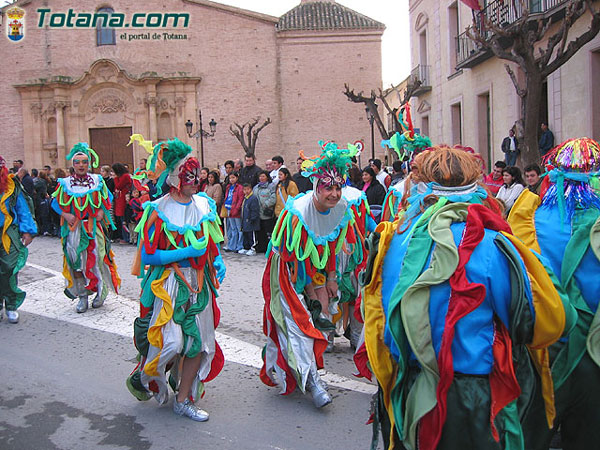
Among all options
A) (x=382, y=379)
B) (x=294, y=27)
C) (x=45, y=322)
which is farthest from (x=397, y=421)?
(x=294, y=27)

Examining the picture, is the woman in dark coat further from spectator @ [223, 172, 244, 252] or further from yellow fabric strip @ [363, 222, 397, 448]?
yellow fabric strip @ [363, 222, 397, 448]

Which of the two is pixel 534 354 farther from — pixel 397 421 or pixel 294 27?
pixel 294 27

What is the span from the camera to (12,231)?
24.5ft

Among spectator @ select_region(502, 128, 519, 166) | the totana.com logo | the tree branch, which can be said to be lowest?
spectator @ select_region(502, 128, 519, 166)

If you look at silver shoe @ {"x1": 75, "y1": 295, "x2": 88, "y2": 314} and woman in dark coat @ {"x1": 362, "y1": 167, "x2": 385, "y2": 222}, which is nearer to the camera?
silver shoe @ {"x1": 75, "y1": 295, "x2": 88, "y2": 314}

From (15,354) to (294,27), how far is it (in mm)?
29658

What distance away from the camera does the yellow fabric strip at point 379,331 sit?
2.61 meters

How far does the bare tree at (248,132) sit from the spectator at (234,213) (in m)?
17.3

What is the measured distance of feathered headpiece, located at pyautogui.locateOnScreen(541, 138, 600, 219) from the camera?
11.2ft

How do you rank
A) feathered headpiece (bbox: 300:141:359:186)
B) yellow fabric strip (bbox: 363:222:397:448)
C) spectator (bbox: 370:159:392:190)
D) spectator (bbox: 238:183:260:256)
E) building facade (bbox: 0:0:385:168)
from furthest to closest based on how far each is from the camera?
building facade (bbox: 0:0:385:168), spectator (bbox: 238:183:260:256), spectator (bbox: 370:159:392:190), feathered headpiece (bbox: 300:141:359:186), yellow fabric strip (bbox: 363:222:397:448)

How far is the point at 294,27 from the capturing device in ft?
110

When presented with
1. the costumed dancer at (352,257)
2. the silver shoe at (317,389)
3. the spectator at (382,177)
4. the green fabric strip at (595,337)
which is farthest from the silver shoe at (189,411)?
the spectator at (382,177)

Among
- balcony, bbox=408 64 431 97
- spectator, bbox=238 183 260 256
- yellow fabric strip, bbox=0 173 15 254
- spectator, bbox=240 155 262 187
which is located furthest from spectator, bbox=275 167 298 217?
balcony, bbox=408 64 431 97

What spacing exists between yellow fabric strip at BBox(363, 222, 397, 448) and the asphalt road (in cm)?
155
